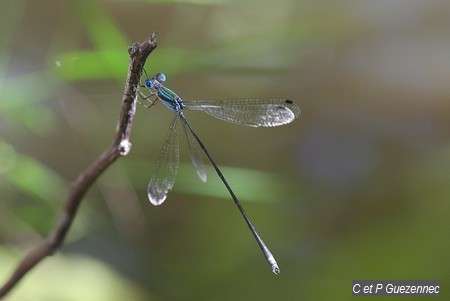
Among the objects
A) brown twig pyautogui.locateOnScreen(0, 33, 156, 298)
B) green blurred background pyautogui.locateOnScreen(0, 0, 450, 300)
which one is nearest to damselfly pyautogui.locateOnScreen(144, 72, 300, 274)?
green blurred background pyautogui.locateOnScreen(0, 0, 450, 300)

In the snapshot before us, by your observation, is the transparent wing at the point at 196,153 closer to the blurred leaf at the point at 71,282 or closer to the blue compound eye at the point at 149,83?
the blue compound eye at the point at 149,83

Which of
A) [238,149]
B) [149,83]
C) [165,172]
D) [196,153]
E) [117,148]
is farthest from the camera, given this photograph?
[238,149]

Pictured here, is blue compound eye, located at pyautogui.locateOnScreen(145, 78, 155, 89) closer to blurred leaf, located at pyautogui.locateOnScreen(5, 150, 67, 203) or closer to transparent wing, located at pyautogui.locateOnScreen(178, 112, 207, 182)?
transparent wing, located at pyautogui.locateOnScreen(178, 112, 207, 182)

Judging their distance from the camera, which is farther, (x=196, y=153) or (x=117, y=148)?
(x=196, y=153)

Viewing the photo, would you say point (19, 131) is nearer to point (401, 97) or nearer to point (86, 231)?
point (86, 231)

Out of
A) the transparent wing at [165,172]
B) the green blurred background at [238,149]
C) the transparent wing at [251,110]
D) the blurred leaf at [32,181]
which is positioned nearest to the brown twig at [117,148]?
the transparent wing at [165,172]

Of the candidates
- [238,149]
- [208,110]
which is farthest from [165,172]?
[238,149]

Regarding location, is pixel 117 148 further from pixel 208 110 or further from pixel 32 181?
pixel 32 181
